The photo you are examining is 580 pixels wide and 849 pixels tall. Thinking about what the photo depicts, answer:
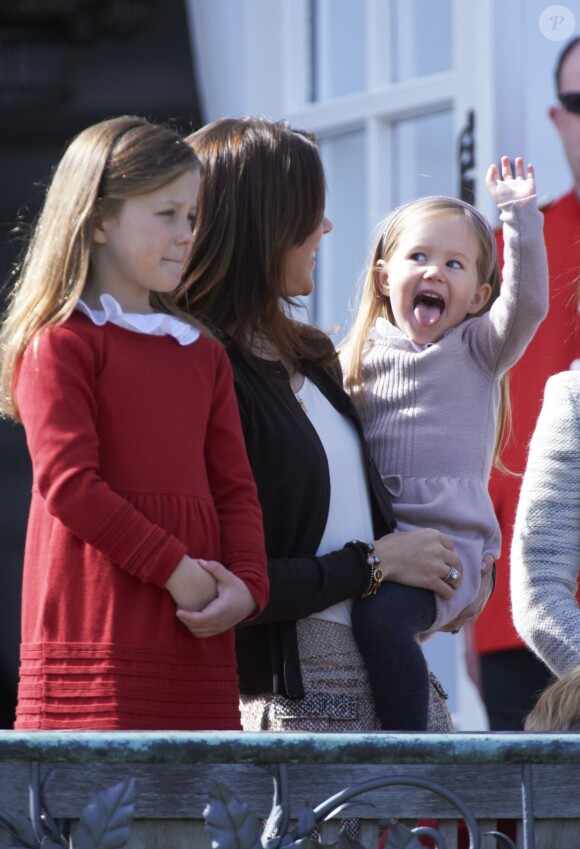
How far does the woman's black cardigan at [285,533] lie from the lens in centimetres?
224

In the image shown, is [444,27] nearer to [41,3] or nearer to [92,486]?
[41,3]

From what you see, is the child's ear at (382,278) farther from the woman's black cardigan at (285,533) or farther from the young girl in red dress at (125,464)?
the young girl in red dress at (125,464)

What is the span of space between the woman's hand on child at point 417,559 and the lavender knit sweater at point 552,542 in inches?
4.1

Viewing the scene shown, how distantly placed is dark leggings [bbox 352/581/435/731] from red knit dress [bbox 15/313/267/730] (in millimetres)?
229

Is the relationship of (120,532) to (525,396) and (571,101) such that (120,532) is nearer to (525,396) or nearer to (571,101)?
(525,396)

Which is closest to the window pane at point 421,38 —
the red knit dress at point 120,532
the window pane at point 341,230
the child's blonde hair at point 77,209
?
the window pane at point 341,230

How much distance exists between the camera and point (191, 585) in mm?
2080

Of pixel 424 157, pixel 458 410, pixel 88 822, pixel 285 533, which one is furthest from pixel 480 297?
pixel 424 157

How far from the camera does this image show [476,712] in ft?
14.1

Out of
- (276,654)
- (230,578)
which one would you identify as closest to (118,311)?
(230,578)

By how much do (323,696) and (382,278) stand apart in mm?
775

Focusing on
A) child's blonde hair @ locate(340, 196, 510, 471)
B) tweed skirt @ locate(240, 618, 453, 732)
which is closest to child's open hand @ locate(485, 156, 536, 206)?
child's blonde hair @ locate(340, 196, 510, 471)

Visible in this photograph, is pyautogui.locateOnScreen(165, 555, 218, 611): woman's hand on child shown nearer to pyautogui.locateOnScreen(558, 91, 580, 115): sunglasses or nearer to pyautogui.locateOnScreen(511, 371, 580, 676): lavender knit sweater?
pyautogui.locateOnScreen(511, 371, 580, 676): lavender knit sweater

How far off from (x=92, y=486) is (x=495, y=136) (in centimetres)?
257
